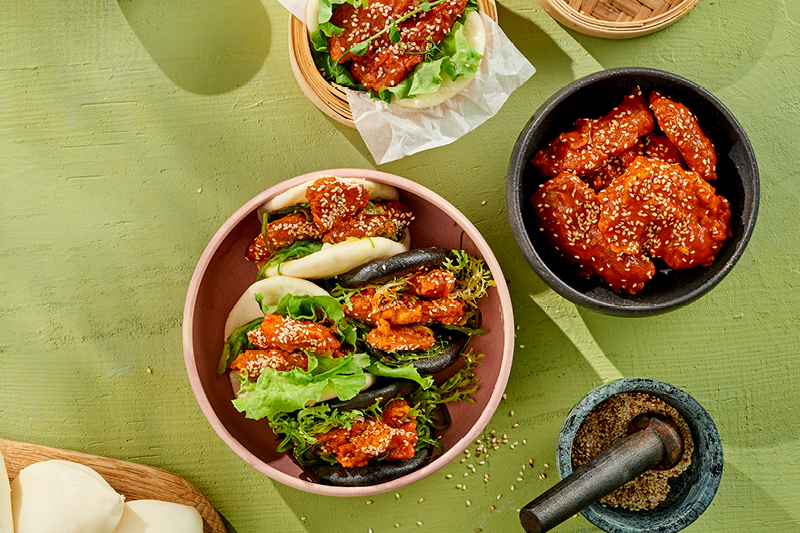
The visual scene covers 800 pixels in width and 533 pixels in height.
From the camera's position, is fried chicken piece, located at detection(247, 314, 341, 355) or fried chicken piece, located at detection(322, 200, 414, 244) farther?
fried chicken piece, located at detection(322, 200, 414, 244)

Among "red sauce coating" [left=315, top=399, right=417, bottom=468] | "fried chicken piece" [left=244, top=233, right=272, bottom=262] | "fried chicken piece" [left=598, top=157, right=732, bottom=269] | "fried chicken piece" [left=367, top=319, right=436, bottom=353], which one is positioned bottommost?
"red sauce coating" [left=315, top=399, right=417, bottom=468]

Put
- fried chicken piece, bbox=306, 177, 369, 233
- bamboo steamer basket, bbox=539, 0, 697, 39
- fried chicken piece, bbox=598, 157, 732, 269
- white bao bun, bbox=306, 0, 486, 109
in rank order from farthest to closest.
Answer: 1. bamboo steamer basket, bbox=539, 0, 697, 39
2. white bao bun, bbox=306, 0, 486, 109
3. fried chicken piece, bbox=306, 177, 369, 233
4. fried chicken piece, bbox=598, 157, 732, 269

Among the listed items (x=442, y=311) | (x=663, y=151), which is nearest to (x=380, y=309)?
(x=442, y=311)

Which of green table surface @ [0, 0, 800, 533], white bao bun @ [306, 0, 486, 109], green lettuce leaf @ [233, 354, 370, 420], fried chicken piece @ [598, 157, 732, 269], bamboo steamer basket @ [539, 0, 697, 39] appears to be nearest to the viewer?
fried chicken piece @ [598, 157, 732, 269]

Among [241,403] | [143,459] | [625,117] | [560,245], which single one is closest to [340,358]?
[241,403]

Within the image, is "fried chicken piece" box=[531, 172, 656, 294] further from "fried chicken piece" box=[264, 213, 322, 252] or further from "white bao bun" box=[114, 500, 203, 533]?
"white bao bun" box=[114, 500, 203, 533]

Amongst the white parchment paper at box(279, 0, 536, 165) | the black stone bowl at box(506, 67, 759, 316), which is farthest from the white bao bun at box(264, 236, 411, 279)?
the black stone bowl at box(506, 67, 759, 316)

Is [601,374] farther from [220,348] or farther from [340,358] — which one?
[220,348]
